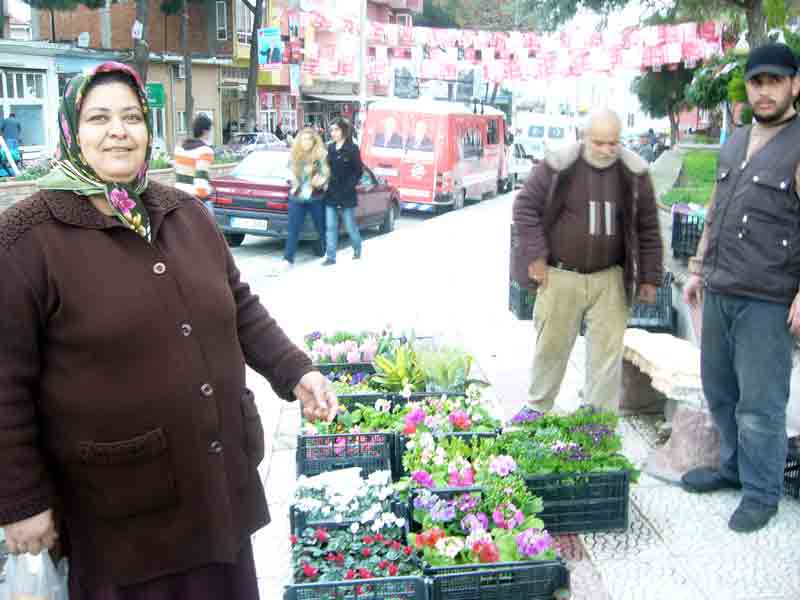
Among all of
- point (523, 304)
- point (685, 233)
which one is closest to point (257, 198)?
point (523, 304)

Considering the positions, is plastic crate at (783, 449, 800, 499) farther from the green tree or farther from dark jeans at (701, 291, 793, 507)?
the green tree

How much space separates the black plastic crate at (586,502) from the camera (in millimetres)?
4062

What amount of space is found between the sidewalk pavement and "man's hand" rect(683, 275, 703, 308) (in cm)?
96

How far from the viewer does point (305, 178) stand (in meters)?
11.7

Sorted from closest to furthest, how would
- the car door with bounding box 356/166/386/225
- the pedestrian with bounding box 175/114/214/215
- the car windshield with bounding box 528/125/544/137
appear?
the pedestrian with bounding box 175/114/214/215
the car door with bounding box 356/166/386/225
the car windshield with bounding box 528/125/544/137

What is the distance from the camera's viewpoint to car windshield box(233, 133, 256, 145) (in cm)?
3669

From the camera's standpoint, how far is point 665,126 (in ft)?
225

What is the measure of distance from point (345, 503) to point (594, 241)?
191 cm

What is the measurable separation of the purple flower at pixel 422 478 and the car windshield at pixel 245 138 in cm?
3402

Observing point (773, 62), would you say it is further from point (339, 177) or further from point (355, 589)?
point (339, 177)

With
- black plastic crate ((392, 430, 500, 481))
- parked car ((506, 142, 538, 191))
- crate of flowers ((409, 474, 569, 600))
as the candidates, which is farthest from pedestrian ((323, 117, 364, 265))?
parked car ((506, 142, 538, 191))

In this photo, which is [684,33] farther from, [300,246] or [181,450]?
[181,450]

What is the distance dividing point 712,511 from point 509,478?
1.16 meters

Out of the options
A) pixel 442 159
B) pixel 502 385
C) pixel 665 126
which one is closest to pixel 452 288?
pixel 502 385
